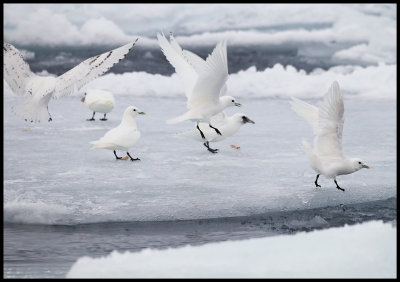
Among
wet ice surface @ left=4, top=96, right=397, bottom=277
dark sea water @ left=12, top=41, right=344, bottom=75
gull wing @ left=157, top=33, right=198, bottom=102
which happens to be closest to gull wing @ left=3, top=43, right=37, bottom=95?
wet ice surface @ left=4, top=96, right=397, bottom=277

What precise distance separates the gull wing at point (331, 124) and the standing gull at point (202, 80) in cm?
68

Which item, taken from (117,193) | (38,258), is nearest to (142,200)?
(117,193)

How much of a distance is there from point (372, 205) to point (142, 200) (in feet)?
4.51

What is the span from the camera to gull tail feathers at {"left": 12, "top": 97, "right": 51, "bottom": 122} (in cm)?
525

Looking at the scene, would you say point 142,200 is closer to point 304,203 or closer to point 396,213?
point 304,203

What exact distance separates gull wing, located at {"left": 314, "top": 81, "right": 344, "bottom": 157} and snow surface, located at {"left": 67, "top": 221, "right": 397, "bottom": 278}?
0.67m

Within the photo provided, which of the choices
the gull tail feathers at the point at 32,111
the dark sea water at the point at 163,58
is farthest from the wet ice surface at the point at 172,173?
the dark sea water at the point at 163,58

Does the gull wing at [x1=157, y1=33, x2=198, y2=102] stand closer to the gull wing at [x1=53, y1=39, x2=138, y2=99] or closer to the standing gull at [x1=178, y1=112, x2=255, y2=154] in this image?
the standing gull at [x1=178, y1=112, x2=255, y2=154]

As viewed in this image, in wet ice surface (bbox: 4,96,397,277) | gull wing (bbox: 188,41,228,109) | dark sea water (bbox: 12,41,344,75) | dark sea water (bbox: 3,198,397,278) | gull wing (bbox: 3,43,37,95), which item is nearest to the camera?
dark sea water (bbox: 3,198,397,278)

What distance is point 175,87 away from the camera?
28.9 ft

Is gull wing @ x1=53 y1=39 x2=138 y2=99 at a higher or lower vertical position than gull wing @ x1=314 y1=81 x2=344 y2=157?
higher

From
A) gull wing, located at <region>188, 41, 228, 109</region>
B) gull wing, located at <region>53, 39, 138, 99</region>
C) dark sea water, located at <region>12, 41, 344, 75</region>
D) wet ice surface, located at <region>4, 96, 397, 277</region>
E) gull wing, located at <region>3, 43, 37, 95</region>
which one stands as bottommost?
wet ice surface, located at <region>4, 96, 397, 277</region>

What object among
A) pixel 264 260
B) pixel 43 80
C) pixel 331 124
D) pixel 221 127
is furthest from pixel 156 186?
pixel 43 80

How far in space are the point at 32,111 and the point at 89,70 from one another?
64cm
